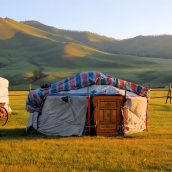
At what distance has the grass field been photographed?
1328cm

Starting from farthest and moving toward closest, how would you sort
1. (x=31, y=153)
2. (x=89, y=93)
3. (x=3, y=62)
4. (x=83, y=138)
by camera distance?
1. (x=3, y=62)
2. (x=89, y=93)
3. (x=83, y=138)
4. (x=31, y=153)

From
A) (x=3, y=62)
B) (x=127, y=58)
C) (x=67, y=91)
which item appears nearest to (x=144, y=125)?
(x=67, y=91)

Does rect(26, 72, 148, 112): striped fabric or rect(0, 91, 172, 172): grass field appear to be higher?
rect(26, 72, 148, 112): striped fabric

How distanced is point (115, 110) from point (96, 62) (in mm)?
149895

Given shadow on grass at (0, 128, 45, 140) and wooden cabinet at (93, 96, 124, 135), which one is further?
wooden cabinet at (93, 96, 124, 135)


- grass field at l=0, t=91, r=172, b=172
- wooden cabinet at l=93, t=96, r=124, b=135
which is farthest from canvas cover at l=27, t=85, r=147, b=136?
grass field at l=0, t=91, r=172, b=172

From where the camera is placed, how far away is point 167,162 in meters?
14.0

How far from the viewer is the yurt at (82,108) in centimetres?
2167

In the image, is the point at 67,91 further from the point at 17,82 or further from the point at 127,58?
the point at 127,58

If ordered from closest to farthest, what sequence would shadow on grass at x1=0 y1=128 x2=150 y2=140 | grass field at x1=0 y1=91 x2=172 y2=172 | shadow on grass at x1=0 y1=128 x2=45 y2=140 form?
grass field at x1=0 y1=91 x2=172 y2=172, shadow on grass at x1=0 y1=128 x2=150 y2=140, shadow on grass at x1=0 y1=128 x2=45 y2=140

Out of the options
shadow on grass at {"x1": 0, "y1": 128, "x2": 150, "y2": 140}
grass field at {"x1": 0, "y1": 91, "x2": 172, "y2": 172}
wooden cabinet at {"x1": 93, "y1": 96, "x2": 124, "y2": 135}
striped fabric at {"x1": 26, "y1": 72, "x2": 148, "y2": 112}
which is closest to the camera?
grass field at {"x1": 0, "y1": 91, "x2": 172, "y2": 172}

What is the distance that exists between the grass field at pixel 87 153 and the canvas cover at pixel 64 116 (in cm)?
115

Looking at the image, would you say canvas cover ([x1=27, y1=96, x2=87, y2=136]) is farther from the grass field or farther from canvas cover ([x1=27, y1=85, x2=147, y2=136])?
the grass field

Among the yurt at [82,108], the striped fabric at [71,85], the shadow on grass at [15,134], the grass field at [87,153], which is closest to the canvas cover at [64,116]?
the yurt at [82,108]
